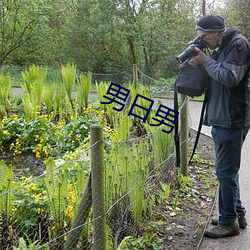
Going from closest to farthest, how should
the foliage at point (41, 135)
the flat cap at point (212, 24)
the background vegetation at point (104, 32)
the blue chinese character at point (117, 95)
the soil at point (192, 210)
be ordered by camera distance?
the flat cap at point (212, 24)
the soil at point (192, 210)
the foliage at point (41, 135)
the blue chinese character at point (117, 95)
the background vegetation at point (104, 32)

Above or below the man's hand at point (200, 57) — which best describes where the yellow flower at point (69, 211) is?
below

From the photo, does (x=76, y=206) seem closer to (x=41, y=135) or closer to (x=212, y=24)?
(x=212, y=24)

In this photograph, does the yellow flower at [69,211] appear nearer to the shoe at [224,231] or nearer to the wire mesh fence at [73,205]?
the wire mesh fence at [73,205]

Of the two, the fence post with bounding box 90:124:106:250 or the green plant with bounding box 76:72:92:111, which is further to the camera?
the green plant with bounding box 76:72:92:111

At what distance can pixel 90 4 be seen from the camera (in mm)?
16688

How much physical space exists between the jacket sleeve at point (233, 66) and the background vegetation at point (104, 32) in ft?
43.4

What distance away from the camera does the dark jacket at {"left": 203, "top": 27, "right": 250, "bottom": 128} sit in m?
2.88

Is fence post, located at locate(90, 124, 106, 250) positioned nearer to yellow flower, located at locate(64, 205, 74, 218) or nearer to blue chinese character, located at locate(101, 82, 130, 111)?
yellow flower, located at locate(64, 205, 74, 218)

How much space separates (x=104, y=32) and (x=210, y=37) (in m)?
14.0

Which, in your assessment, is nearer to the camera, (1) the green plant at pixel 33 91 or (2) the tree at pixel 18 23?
(1) the green plant at pixel 33 91

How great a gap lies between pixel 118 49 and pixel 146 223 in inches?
575

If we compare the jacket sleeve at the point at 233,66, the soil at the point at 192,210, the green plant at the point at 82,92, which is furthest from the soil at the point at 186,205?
the green plant at the point at 82,92

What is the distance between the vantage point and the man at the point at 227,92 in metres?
2.89

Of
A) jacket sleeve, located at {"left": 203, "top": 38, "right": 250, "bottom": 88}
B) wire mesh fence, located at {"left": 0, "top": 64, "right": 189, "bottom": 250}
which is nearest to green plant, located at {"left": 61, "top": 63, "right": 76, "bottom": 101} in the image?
wire mesh fence, located at {"left": 0, "top": 64, "right": 189, "bottom": 250}
